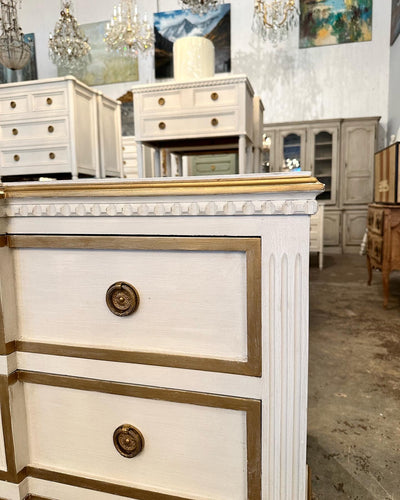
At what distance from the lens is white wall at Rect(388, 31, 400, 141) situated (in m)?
5.96

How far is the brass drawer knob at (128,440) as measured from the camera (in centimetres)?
85

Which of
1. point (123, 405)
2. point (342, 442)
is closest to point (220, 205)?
point (123, 405)

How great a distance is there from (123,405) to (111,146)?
7.65 ft

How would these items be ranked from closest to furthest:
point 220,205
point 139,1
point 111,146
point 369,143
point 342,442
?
1. point 220,205
2. point 342,442
3. point 111,146
4. point 369,143
5. point 139,1

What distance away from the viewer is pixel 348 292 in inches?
151

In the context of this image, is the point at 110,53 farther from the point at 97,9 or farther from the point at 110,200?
the point at 110,200

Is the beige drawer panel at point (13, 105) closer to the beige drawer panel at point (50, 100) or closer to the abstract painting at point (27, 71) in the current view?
the beige drawer panel at point (50, 100)

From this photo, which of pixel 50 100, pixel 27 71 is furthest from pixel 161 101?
pixel 27 71

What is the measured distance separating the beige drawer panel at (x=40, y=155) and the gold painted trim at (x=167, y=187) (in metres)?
1.66

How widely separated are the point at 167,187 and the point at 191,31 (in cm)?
750

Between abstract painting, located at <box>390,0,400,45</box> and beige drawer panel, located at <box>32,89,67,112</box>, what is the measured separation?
567 centimetres

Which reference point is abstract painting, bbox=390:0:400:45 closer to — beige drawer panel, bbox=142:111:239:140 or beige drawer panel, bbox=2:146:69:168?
beige drawer panel, bbox=142:111:239:140

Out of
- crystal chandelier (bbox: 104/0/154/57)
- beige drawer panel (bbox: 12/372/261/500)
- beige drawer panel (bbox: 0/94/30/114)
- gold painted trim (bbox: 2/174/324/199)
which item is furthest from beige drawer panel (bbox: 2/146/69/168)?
crystal chandelier (bbox: 104/0/154/57)

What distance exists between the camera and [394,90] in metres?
6.20
